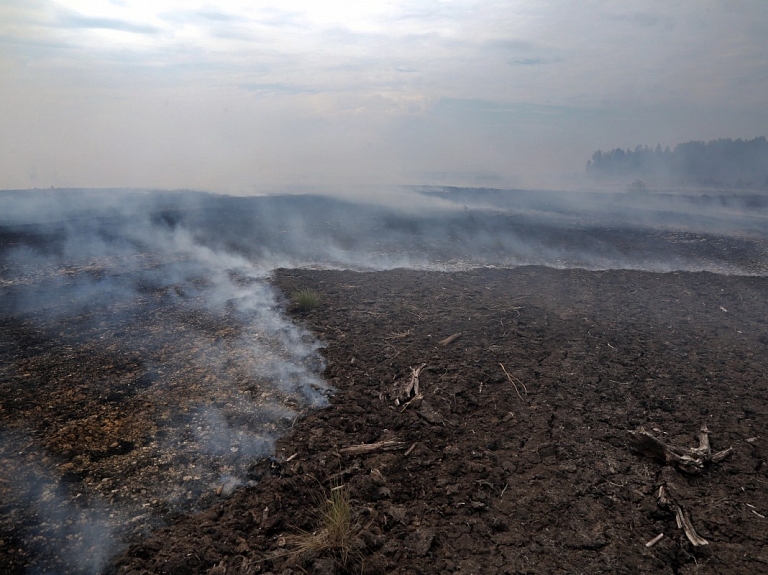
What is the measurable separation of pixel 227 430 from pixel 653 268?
1320 cm

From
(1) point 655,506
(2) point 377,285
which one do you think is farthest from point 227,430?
(2) point 377,285

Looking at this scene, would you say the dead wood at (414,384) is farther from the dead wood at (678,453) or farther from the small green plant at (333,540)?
the dead wood at (678,453)

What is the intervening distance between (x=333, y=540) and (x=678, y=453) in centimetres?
347

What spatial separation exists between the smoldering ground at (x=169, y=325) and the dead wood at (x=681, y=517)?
3.61m

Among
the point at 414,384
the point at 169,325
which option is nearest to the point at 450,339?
the point at 414,384

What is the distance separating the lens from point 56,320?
8148 millimetres

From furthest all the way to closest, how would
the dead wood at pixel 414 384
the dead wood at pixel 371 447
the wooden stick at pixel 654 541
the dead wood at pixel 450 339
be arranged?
the dead wood at pixel 450 339, the dead wood at pixel 414 384, the dead wood at pixel 371 447, the wooden stick at pixel 654 541

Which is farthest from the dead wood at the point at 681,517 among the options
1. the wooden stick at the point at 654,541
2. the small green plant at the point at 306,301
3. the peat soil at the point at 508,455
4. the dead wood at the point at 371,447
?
the small green plant at the point at 306,301

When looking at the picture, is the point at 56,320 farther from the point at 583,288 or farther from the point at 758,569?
the point at 583,288

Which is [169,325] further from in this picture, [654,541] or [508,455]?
[654,541]

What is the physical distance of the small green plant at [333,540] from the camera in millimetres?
3375

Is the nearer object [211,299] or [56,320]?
[56,320]

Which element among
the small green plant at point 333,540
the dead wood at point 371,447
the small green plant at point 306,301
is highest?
the small green plant at point 306,301

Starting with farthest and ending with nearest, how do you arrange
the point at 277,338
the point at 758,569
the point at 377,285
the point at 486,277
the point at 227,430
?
the point at 486,277 < the point at 377,285 < the point at 277,338 < the point at 227,430 < the point at 758,569
